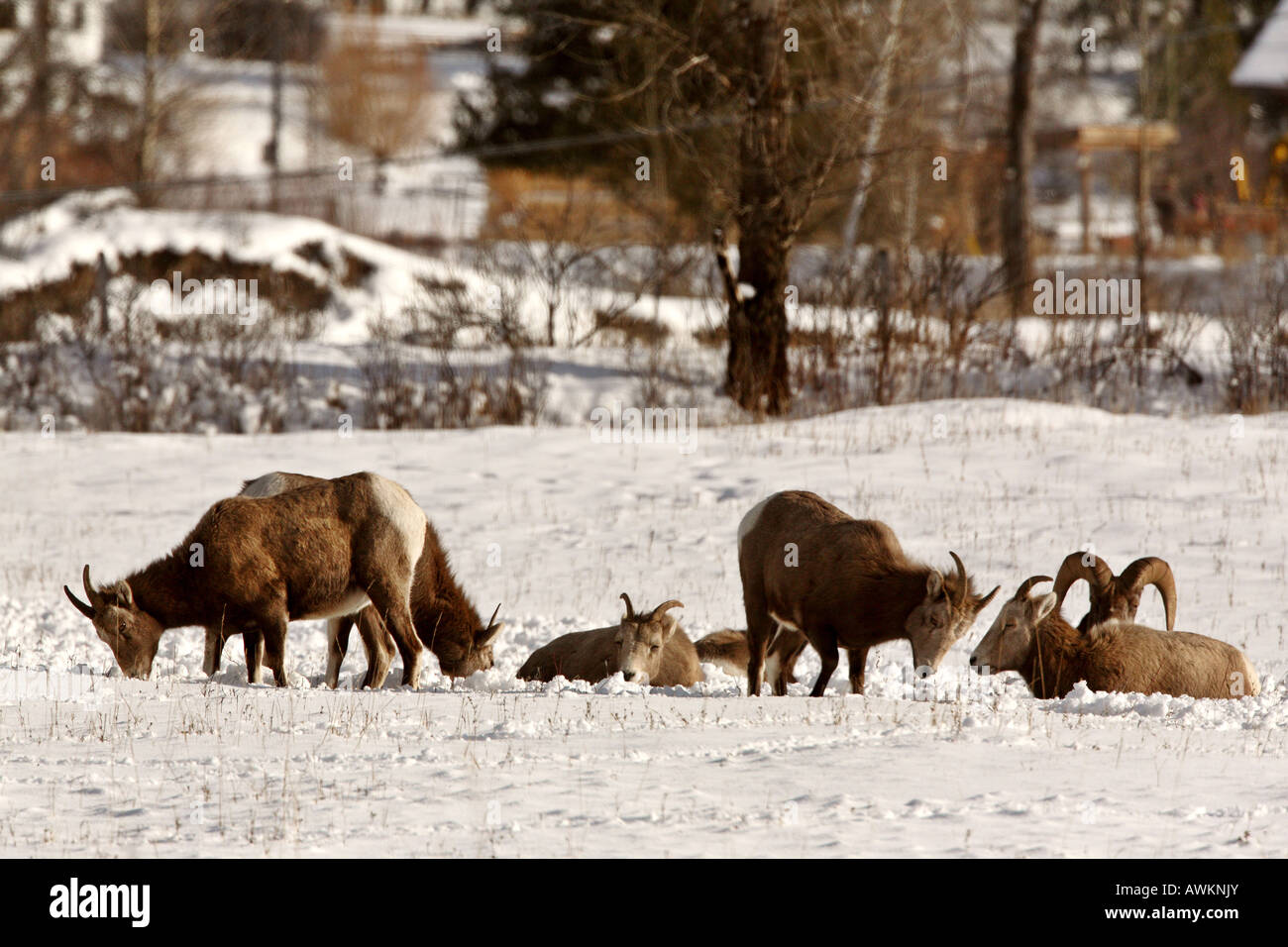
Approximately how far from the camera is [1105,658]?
9.67 meters

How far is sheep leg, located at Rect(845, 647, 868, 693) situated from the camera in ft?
32.7

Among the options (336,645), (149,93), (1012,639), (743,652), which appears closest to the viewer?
(1012,639)

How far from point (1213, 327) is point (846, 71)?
10.0 meters

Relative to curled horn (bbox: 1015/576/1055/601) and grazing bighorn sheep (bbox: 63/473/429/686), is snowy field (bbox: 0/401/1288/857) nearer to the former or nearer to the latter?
grazing bighorn sheep (bbox: 63/473/429/686)

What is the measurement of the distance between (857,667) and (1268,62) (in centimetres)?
3315

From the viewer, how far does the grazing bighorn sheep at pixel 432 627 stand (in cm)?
1062

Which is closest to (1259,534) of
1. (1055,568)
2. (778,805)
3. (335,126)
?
(1055,568)

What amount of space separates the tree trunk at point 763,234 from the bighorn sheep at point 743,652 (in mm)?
9687

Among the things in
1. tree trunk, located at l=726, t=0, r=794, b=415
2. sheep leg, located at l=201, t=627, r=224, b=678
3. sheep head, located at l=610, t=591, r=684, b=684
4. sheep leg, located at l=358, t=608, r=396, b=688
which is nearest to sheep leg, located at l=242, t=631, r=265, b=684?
sheep leg, located at l=201, t=627, r=224, b=678

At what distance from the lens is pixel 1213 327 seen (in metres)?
30.2

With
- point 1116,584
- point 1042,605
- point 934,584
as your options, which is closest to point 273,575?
point 934,584

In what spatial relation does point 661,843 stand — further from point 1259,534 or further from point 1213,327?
point 1213,327

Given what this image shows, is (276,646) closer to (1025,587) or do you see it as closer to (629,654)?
(629,654)

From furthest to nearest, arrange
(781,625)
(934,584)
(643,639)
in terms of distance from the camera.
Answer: (781,625), (643,639), (934,584)
